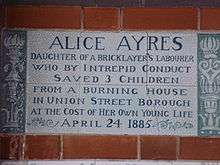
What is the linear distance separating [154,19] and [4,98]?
0.64 m

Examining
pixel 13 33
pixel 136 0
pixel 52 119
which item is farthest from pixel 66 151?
pixel 136 0

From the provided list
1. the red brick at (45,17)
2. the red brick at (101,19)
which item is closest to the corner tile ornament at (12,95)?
the red brick at (45,17)

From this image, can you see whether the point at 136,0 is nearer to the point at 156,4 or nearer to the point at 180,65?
the point at 156,4

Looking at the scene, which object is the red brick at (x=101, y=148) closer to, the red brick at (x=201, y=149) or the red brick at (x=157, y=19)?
the red brick at (x=201, y=149)

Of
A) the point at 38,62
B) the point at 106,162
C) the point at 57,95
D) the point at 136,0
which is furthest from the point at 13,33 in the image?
the point at 106,162

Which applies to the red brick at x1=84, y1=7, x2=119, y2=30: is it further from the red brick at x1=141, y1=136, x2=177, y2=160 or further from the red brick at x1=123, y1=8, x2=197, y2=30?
the red brick at x1=141, y1=136, x2=177, y2=160

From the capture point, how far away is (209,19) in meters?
1.84

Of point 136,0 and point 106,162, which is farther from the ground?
point 136,0

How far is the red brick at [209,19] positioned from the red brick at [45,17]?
473mm

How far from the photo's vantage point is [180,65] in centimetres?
183

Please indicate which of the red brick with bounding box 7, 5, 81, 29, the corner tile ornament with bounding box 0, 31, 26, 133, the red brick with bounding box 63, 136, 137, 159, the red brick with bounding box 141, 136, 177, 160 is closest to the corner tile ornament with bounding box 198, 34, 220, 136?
the red brick with bounding box 141, 136, 177, 160

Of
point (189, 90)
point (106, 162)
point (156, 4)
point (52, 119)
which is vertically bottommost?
point (106, 162)

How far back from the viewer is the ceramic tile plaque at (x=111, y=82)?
1.82 metres

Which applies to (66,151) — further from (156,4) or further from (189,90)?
(156,4)
